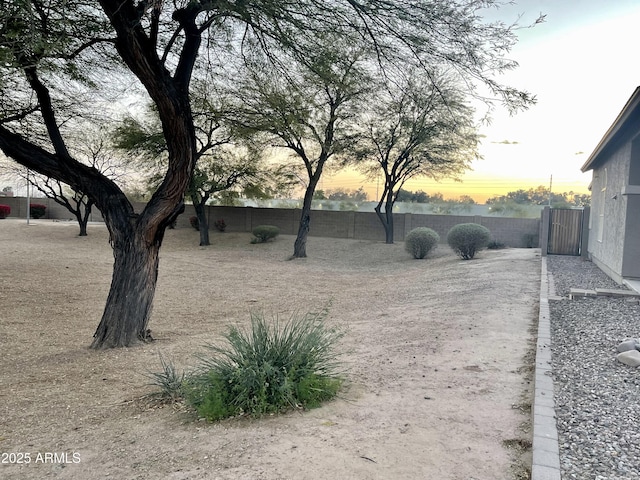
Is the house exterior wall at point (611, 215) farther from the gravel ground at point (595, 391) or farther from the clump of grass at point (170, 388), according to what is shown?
the clump of grass at point (170, 388)

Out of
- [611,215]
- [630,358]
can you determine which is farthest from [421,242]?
[630,358]

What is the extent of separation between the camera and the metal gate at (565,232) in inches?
726

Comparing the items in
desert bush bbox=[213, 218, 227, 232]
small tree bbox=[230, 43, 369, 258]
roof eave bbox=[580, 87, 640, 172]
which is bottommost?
desert bush bbox=[213, 218, 227, 232]

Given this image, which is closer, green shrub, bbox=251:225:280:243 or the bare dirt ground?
the bare dirt ground

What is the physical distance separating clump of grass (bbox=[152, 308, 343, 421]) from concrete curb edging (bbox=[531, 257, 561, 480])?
5.15ft

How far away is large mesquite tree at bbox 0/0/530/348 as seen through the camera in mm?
6535

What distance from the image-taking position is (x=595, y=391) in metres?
4.29

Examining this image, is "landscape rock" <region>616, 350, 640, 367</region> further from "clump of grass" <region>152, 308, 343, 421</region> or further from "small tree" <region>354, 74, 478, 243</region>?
"small tree" <region>354, 74, 478, 243</region>

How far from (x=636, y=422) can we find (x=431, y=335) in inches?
137

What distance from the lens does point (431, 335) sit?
6988mm

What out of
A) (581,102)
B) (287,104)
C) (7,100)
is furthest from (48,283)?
(581,102)

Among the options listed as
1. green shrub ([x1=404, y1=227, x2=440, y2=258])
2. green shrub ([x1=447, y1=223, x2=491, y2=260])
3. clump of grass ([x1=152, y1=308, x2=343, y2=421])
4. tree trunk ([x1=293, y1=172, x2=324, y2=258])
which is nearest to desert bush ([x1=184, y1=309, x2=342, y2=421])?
clump of grass ([x1=152, y1=308, x2=343, y2=421])

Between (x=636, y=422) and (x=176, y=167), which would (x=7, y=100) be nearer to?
(x=176, y=167)

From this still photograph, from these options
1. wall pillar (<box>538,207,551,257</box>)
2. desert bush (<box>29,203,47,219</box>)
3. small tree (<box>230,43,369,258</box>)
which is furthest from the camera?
desert bush (<box>29,203,47,219</box>)
